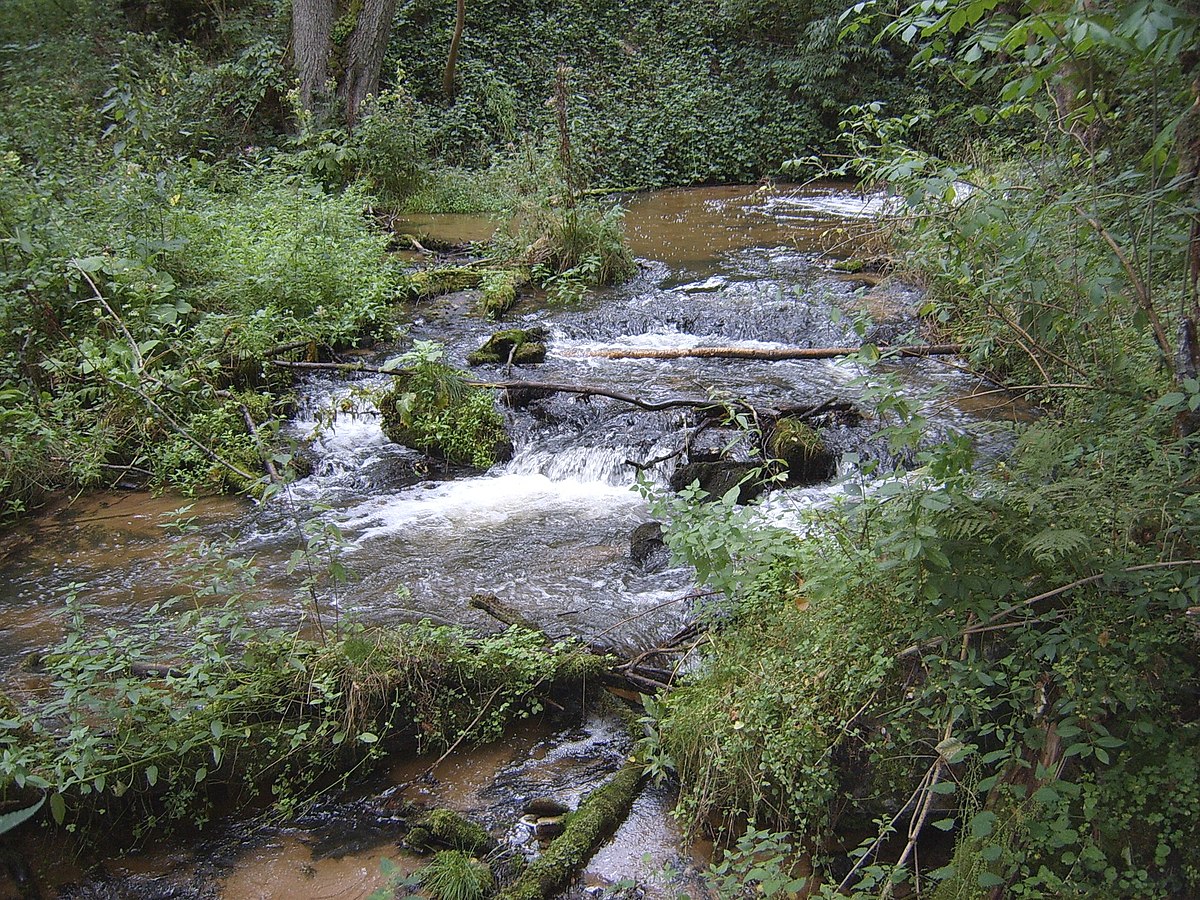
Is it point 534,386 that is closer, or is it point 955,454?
point 955,454

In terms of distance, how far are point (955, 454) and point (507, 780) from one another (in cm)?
232

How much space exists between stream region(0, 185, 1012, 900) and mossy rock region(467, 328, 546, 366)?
19 cm

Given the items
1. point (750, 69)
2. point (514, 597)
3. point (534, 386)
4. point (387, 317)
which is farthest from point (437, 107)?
point (514, 597)

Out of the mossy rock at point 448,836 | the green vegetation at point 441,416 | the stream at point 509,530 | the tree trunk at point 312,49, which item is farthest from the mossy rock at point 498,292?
the mossy rock at point 448,836

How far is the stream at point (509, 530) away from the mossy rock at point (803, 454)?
0.38 feet

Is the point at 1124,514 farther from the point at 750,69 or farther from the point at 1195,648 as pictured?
the point at 750,69

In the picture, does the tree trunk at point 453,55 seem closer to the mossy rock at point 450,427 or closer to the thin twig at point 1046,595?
the mossy rock at point 450,427

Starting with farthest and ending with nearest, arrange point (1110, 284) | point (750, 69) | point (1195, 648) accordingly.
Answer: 1. point (750, 69)
2. point (1110, 284)
3. point (1195, 648)

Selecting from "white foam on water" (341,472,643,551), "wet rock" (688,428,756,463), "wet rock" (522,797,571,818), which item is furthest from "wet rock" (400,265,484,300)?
"wet rock" (522,797,571,818)

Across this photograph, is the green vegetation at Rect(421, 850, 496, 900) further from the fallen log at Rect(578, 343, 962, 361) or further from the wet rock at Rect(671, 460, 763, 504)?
the fallen log at Rect(578, 343, 962, 361)

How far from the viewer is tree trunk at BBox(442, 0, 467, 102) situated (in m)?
16.5

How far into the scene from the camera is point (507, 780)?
11.9 ft

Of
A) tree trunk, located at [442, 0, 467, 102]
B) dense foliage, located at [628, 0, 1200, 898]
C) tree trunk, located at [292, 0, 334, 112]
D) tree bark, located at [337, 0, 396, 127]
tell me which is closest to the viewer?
dense foliage, located at [628, 0, 1200, 898]

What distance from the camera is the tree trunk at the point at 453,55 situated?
54.0ft
